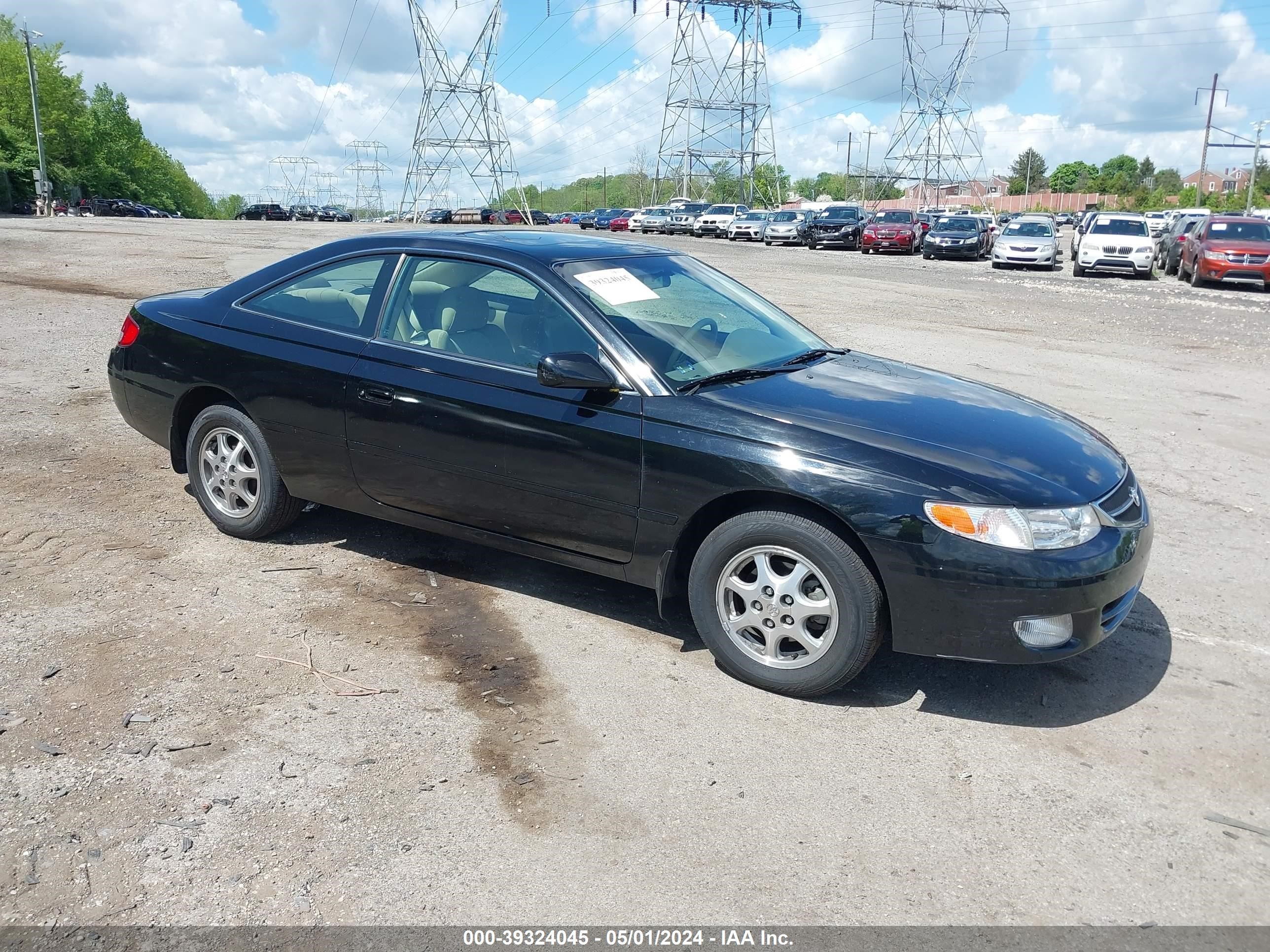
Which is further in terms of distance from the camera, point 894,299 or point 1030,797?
point 894,299

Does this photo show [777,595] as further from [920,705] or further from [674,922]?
[674,922]

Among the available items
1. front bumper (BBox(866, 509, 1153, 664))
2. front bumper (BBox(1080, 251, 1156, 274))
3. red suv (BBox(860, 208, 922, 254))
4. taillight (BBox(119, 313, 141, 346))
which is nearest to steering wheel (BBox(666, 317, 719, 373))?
front bumper (BBox(866, 509, 1153, 664))

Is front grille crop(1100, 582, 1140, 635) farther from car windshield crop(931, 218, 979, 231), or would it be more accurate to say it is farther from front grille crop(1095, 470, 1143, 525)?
car windshield crop(931, 218, 979, 231)

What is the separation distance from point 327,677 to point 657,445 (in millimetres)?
1520

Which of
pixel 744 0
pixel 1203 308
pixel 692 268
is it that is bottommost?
pixel 1203 308

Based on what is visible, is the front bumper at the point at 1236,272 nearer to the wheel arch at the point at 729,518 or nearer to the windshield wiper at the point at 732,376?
the windshield wiper at the point at 732,376

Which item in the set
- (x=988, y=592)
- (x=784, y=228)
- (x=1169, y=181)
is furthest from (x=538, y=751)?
(x=1169, y=181)

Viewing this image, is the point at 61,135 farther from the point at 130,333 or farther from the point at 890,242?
the point at 130,333

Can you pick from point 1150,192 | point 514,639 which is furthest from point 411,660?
point 1150,192

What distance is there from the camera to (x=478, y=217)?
7138cm

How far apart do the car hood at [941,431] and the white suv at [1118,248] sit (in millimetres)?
25356

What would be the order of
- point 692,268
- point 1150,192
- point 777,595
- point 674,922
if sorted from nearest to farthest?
1. point 674,922
2. point 777,595
3. point 692,268
4. point 1150,192

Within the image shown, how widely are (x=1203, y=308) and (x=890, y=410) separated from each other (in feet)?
58.8

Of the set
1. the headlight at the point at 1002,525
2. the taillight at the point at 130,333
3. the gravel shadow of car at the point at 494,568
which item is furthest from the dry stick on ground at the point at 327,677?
the taillight at the point at 130,333
